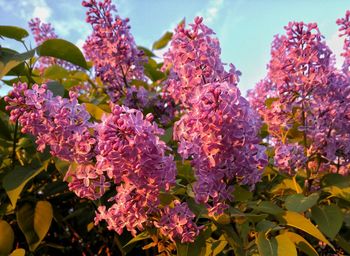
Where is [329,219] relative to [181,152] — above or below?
below

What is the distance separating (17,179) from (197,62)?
3.09 ft

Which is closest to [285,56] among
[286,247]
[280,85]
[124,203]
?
[280,85]

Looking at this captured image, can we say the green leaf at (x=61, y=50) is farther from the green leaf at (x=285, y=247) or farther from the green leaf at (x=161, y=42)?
the green leaf at (x=161, y=42)

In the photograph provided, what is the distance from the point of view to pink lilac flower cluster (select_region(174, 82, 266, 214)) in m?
1.37

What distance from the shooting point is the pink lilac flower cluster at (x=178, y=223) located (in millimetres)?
1516

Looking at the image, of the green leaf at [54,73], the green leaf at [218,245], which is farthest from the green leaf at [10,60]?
the green leaf at [218,245]

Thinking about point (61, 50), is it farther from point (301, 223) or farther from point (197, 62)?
point (301, 223)

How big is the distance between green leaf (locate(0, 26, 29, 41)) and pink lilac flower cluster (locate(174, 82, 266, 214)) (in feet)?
4.27

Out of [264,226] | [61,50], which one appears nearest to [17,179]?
[61,50]

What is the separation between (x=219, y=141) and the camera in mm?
1374

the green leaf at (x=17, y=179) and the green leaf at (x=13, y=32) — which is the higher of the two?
the green leaf at (x=13, y=32)

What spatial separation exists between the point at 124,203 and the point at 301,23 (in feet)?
4.31

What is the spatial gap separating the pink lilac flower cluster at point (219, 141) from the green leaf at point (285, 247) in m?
0.24

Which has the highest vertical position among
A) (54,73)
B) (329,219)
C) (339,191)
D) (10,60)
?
(54,73)
